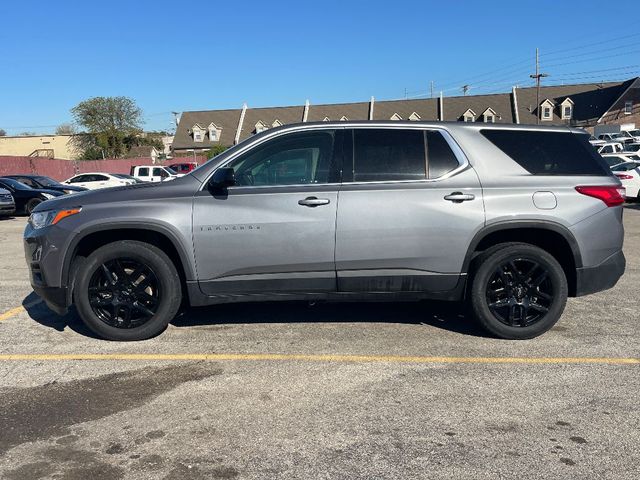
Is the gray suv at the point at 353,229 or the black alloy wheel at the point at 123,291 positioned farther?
the black alloy wheel at the point at 123,291

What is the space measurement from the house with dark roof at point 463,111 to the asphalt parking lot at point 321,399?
51793mm

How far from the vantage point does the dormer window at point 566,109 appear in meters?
58.1

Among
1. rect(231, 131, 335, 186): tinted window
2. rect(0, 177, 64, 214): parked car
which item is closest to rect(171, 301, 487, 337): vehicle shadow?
rect(231, 131, 335, 186): tinted window

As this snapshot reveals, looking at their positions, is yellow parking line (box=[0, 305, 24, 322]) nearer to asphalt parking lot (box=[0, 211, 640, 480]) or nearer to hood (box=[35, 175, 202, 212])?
asphalt parking lot (box=[0, 211, 640, 480])

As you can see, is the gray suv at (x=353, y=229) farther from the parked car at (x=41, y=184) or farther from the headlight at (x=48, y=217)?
the parked car at (x=41, y=184)

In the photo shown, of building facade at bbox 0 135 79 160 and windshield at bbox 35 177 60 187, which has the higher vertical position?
building facade at bbox 0 135 79 160

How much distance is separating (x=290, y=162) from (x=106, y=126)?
253ft

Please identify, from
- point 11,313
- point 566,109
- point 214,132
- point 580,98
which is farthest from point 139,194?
point 214,132

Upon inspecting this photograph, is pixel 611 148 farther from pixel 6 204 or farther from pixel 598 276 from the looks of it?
pixel 598 276

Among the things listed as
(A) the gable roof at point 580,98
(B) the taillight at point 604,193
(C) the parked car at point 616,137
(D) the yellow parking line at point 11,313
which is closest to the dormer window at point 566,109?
(A) the gable roof at point 580,98

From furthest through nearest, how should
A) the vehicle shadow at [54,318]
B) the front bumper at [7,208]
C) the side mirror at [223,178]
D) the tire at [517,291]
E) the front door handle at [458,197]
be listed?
the front bumper at [7,208], the vehicle shadow at [54,318], the tire at [517,291], the front door handle at [458,197], the side mirror at [223,178]

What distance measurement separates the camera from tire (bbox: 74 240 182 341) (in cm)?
458

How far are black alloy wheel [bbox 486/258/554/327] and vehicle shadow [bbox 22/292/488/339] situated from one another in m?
0.35

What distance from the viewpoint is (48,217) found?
4664 millimetres
